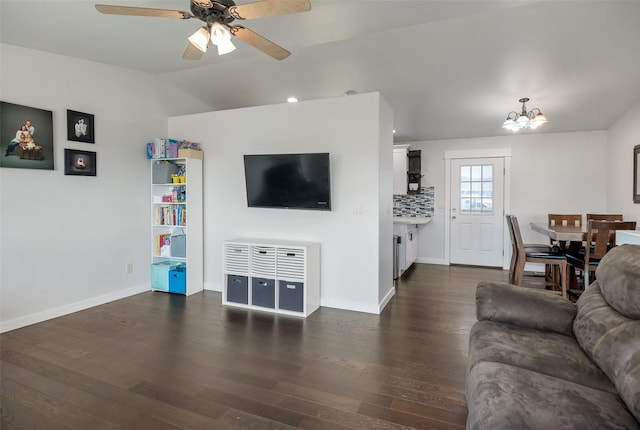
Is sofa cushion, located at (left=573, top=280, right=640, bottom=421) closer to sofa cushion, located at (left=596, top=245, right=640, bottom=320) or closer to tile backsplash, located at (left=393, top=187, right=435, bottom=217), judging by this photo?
sofa cushion, located at (left=596, top=245, right=640, bottom=320)

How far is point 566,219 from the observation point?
5.02 meters

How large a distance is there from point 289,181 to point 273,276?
3.56 ft

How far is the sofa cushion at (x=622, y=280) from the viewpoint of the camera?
1.58m

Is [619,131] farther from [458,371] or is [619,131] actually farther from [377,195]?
[458,371]

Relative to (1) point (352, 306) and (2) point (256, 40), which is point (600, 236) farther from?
(2) point (256, 40)

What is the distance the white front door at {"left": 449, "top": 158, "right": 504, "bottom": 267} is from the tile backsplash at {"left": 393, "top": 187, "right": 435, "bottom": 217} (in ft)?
1.30

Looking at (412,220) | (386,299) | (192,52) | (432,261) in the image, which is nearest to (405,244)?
(412,220)

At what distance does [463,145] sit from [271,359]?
16.7 feet

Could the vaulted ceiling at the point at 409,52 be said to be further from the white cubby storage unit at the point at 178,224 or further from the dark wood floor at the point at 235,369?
the dark wood floor at the point at 235,369

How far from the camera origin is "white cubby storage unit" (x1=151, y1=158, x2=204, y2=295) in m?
4.36

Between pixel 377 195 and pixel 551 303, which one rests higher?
pixel 377 195

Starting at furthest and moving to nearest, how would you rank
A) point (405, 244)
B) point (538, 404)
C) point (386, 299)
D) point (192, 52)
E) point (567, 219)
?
1. point (405, 244)
2. point (567, 219)
3. point (386, 299)
4. point (192, 52)
5. point (538, 404)

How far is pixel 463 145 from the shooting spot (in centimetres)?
604

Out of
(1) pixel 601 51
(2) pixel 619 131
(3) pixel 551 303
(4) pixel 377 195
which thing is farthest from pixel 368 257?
(2) pixel 619 131
